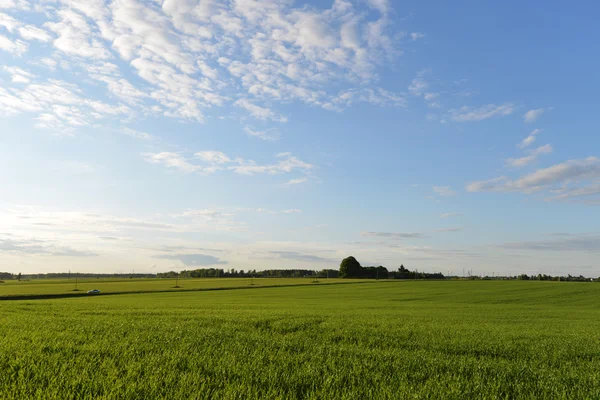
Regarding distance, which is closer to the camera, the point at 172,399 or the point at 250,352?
the point at 172,399

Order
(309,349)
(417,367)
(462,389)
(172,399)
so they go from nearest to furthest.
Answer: (172,399), (462,389), (417,367), (309,349)

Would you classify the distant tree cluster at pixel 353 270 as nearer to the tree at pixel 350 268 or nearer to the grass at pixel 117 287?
the tree at pixel 350 268

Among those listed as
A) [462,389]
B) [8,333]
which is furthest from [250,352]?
[8,333]

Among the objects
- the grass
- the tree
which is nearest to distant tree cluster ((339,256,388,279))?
the tree

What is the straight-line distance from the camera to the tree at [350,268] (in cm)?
19212

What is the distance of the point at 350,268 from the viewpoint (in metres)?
193

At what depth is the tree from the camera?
630 feet

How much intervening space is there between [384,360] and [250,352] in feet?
10.6

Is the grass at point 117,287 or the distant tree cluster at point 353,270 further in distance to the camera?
the distant tree cluster at point 353,270

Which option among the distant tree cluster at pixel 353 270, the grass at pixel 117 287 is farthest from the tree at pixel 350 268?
the grass at pixel 117 287

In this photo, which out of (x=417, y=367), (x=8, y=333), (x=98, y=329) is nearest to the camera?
(x=417, y=367)

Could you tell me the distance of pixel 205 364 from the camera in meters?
8.13

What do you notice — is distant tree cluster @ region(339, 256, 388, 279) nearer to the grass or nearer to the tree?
the tree

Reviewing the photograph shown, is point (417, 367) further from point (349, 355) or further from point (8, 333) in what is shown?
point (8, 333)
